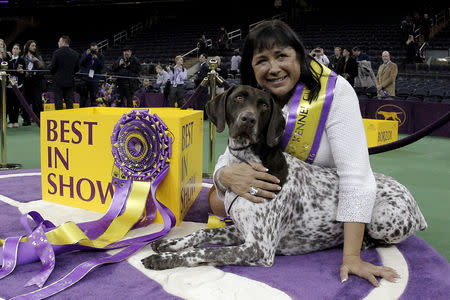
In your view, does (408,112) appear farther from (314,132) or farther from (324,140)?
(314,132)

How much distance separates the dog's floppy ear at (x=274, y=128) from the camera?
2.20m

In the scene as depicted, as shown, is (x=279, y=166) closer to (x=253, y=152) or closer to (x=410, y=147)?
(x=253, y=152)

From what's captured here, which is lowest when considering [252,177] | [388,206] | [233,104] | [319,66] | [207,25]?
[388,206]

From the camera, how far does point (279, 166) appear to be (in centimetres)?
230

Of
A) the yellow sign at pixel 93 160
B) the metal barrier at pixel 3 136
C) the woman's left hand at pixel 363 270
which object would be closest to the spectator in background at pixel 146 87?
the metal barrier at pixel 3 136

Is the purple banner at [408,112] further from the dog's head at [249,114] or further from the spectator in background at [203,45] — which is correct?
the spectator in background at [203,45]

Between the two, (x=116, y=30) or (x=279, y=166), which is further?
(x=116, y=30)

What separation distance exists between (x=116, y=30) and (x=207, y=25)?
22.3 feet

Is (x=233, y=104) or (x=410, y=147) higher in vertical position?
(x=233, y=104)

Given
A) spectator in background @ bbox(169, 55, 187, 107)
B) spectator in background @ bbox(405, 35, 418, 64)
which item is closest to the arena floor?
spectator in background @ bbox(169, 55, 187, 107)

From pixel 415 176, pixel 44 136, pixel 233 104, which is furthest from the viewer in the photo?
pixel 415 176

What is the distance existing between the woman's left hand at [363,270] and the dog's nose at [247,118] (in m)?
0.84

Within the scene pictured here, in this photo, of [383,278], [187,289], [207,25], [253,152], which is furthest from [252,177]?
[207,25]

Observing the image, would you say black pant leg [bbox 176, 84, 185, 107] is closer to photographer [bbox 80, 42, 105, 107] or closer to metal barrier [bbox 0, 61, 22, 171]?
photographer [bbox 80, 42, 105, 107]
